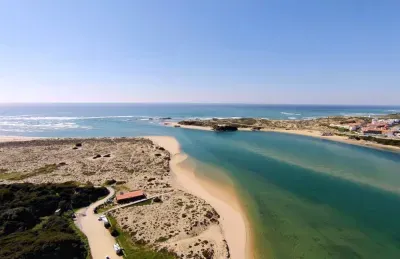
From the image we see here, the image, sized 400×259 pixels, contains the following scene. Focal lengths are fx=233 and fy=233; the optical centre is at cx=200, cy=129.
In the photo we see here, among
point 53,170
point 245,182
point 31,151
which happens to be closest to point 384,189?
point 245,182

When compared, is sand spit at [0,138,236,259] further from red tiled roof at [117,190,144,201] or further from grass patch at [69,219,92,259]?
grass patch at [69,219,92,259]

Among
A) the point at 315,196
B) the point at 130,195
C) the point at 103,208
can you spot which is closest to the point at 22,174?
the point at 103,208

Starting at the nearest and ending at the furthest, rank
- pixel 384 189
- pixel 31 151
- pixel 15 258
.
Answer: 1. pixel 15 258
2. pixel 384 189
3. pixel 31 151

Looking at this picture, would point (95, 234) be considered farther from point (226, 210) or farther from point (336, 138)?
point (336, 138)

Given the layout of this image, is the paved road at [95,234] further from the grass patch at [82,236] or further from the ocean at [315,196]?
the ocean at [315,196]

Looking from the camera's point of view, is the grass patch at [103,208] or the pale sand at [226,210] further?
the grass patch at [103,208]

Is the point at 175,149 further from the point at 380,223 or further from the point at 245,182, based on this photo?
the point at 380,223

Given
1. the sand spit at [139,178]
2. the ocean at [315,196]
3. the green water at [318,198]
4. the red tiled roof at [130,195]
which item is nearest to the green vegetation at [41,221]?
the red tiled roof at [130,195]
